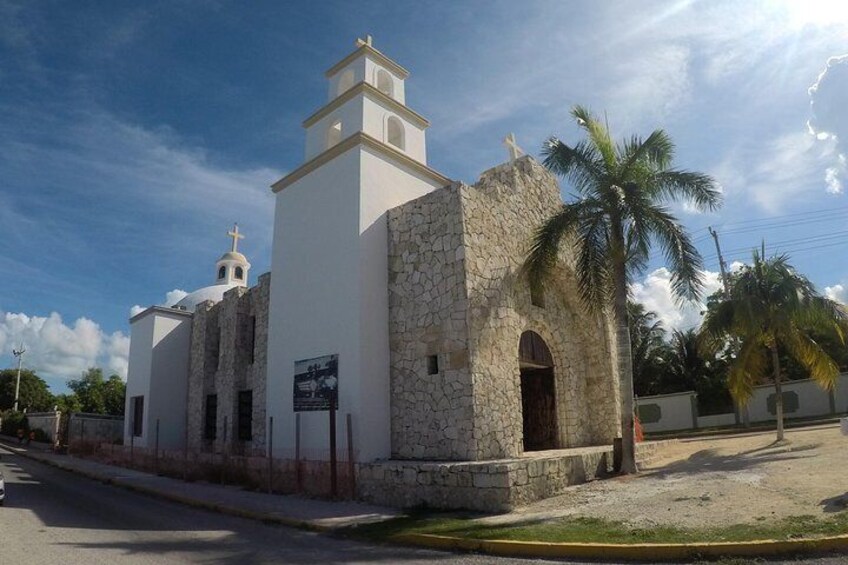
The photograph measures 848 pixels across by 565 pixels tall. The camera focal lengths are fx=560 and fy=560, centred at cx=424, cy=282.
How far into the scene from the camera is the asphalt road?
297 inches

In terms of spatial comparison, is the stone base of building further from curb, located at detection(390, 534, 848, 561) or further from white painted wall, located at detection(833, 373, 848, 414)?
white painted wall, located at detection(833, 373, 848, 414)

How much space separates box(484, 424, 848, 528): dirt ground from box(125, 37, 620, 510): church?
→ 2.88 feet

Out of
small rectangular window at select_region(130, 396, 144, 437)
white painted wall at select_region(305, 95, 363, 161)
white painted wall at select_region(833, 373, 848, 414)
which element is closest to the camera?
white painted wall at select_region(305, 95, 363, 161)

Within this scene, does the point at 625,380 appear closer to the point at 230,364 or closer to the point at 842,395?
the point at 230,364

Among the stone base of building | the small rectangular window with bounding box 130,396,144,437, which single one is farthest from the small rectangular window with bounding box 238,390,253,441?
the stone base of building

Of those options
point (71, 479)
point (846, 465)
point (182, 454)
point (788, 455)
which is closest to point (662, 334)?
point (788, 455)

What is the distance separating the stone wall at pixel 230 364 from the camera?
18.9 meters

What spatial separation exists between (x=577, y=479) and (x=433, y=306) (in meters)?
4.85

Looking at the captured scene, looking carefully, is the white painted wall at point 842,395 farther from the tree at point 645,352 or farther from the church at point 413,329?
the church at point 413,329

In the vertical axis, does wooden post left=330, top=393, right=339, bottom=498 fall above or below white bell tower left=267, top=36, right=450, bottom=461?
below

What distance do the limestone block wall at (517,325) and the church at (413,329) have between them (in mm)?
47

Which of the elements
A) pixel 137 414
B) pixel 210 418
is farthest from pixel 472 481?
pixel 137 414

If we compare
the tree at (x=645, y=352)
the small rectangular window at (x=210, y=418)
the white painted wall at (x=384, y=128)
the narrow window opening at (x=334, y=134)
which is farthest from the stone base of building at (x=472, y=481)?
the tree at (x=645, y=352)

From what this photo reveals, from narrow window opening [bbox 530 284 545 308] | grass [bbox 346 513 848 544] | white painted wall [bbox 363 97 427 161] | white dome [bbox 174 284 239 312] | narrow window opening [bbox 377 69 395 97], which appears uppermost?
narrow window opening [bbox 377 69 395 97]
